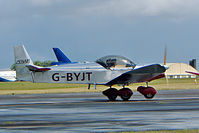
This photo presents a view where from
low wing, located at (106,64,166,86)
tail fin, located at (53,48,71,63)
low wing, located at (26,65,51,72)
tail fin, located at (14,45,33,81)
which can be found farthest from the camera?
tail fin, located at (53,48,71,63)

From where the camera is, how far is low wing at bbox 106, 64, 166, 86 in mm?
26750

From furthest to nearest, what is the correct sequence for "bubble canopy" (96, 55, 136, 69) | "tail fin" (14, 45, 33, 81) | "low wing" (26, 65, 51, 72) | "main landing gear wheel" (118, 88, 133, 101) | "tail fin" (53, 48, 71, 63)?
1. "tail fin" (53, 48, 71, 63)
2. "main landing gear wheel" (118, 88, 133, 101)
3. "bubble canopy" (96, 55, 136, 69)
4. "tail fin" (14, 45, 33, 81)
5. "low wing" (26, 65, 51, 72)

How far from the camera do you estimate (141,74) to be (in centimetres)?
2730

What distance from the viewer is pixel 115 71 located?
2742cm

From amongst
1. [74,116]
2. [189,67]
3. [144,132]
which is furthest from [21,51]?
[189,67]

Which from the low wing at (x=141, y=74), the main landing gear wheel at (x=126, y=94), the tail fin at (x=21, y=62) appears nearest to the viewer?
the low wing at (x=141, y=74)

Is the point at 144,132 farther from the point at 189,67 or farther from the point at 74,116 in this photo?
the point at 189,67

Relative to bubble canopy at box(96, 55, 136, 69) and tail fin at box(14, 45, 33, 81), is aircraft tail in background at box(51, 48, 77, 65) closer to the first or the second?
tail fin at box(14, 45, 33, 81)

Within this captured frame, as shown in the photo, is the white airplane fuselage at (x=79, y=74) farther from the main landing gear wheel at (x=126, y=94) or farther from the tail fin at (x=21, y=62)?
the main landing gear wheel at (x=126, y=94)

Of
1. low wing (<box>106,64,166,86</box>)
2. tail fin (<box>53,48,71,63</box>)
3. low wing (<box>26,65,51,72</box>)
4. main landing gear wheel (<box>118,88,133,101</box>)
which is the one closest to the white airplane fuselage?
low wing (<box>26,65,51,72</box>)

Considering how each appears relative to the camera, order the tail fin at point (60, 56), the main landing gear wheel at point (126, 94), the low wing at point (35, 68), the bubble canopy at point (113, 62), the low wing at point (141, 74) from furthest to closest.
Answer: the tail fin at point (60, 56), the main landing gear wheel at point (126, 94), the bubble canopy at point (113, 62), the low wing at point (141, 74), the low wing at point (35, 68)

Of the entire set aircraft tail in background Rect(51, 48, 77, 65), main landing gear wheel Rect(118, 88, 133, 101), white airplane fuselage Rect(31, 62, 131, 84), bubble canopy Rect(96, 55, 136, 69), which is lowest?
main landing gear wheel Rect(118, 88, 133, 101)

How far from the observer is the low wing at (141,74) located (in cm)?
2675

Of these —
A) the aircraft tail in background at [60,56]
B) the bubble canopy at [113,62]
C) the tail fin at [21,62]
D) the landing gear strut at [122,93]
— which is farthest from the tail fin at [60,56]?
the bubble canopy at [113,62]
